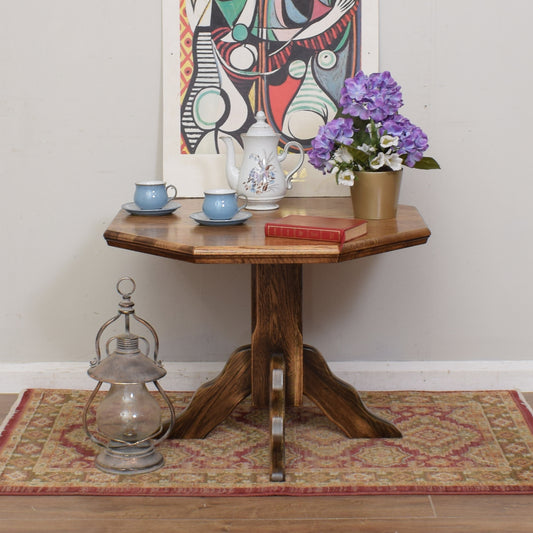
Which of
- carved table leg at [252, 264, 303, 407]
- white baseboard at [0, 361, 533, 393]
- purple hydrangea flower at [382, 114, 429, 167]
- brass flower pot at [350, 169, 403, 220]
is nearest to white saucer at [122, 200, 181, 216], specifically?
carved table leg at [252, 264, 303, 407]

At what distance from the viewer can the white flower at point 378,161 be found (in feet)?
7.25

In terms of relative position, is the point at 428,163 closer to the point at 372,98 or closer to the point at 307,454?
the point at 372,98

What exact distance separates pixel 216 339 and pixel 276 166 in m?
0.79

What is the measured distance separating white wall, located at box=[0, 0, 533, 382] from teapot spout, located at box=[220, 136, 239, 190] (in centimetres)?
40

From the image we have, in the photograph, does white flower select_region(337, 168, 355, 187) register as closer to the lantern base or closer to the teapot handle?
the teapot handle

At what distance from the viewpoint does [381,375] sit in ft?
9.70

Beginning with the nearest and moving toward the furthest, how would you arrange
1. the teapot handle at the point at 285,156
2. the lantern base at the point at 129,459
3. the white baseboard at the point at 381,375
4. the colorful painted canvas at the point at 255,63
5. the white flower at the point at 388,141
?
the white flower at the point at 388,141
the lantern base at the point at 129,459
the teapot handle at the point at 285,156
the colorful painted canvas at the point at 255,63
the white baseboard at the point at 381,375

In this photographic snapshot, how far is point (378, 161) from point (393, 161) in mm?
44

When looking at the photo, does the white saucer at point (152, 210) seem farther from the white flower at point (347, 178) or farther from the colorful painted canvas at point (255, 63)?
the white flower at point (347, 178)

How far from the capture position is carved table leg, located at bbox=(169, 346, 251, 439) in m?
2.49

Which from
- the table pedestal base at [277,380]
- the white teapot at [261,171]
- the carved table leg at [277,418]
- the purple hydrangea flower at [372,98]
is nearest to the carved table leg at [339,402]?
the table pedestal base at [277,380]

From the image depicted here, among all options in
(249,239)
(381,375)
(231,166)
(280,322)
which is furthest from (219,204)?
(381,375)

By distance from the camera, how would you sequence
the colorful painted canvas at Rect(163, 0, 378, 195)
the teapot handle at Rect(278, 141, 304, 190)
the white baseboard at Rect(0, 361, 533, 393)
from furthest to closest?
the white baseboard at Rect(0, 361, 533, 393) < the colorful painted canvas at Rect(163, 0, 378, 195) < the teapot handle at Rect(278, 141, 304, 190)

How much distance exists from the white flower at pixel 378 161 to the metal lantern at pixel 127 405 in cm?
73
